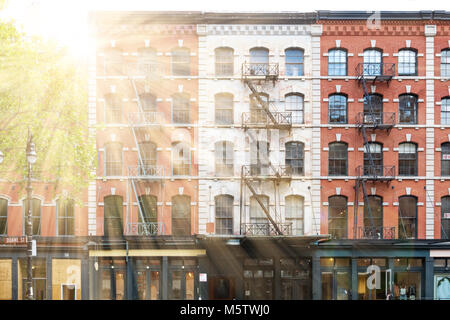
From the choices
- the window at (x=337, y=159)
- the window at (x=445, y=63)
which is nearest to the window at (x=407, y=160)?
the window at (x=337, y=159)

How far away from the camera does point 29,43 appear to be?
1759 cm

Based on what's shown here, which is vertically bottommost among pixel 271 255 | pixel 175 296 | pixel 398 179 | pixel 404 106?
pixel 175 296

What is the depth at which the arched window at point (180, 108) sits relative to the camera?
26.3 meters

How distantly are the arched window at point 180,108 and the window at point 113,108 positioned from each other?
323 cm

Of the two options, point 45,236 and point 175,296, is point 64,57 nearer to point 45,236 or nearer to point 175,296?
point 45,236

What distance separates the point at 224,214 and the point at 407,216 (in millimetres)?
10916

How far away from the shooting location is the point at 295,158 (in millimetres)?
26188

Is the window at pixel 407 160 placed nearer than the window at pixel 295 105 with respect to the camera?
Yes

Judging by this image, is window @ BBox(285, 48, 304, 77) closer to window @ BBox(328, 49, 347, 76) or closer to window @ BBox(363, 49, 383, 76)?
window @ BBox(328, 49, 347, 76)

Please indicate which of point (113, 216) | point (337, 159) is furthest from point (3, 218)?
point (337, 159)

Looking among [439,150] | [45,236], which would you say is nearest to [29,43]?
[45,236]

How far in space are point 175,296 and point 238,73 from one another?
13678 mm

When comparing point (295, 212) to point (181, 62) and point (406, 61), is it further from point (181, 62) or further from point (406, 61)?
point (406, 61)

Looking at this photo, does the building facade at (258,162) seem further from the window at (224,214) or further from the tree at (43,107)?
the tree at (43,107)
